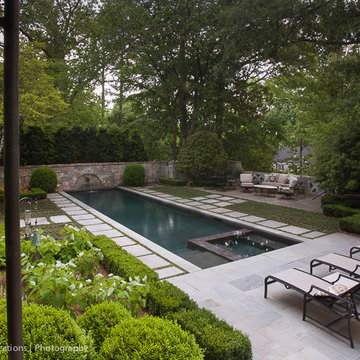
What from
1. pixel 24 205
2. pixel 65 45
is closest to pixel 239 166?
pixel 24 205

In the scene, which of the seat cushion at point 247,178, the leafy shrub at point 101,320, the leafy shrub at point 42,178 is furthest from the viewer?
the seat cushion at point 247,178

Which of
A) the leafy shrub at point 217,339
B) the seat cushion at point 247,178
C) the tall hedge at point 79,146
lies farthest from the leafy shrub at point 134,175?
the leafy shrub at point 217,339

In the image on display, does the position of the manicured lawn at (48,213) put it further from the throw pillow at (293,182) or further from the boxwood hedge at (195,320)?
the throw pillow at (293,182)

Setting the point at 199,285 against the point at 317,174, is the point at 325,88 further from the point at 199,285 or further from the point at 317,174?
the point at 199,285

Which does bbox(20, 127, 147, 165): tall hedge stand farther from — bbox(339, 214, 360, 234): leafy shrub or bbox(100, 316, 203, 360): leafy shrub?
bbox(100, 316, 203, 360): leafy shrub

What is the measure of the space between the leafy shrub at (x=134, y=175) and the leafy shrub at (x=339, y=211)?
10438mm

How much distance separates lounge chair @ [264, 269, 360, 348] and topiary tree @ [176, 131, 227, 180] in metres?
11.7

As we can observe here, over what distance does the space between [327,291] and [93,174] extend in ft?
49.8

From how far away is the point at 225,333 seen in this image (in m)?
2.63

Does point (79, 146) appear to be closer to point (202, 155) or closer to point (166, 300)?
point (202, 155)

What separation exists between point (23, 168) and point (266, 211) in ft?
38.3

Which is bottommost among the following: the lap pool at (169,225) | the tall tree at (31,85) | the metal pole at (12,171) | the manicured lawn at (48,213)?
the lap pool at (169,225)

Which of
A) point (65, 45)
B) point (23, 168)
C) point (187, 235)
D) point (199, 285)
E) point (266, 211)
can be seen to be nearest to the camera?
point (199, 285)

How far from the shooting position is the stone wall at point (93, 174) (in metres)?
15.6
